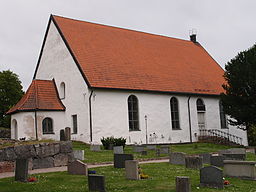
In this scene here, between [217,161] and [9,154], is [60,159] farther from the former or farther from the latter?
[217,161]

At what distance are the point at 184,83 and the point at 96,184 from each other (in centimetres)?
2194

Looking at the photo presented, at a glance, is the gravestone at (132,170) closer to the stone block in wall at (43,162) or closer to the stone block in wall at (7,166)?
the stone block in wall at (43,162)

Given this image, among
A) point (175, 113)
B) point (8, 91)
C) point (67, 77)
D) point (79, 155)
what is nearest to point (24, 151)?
point (79, 155)

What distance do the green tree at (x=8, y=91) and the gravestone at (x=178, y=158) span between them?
31869 millimetres

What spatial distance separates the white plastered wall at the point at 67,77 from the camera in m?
25.6

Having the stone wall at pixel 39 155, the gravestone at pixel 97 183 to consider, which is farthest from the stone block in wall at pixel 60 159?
the gravestone at pixel 97 183

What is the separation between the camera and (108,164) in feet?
51.8

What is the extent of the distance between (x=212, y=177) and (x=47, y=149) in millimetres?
7582

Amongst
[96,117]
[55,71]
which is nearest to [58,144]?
[96,117]

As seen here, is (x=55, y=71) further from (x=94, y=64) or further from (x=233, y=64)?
(x=233, y=64)

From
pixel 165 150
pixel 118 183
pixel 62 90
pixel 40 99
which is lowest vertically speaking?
pixel 118 183

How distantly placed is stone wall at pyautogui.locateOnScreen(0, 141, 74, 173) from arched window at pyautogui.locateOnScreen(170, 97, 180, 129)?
598 inches

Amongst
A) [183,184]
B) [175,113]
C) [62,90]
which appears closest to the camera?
[183,184]

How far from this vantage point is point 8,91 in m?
44.5
